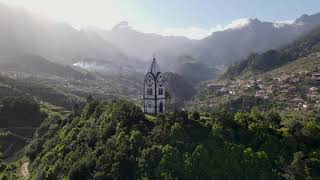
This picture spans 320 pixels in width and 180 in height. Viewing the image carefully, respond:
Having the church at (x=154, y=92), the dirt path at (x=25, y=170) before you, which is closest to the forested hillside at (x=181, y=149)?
the dirt path at (x=25, y=170)

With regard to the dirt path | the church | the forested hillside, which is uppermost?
the church

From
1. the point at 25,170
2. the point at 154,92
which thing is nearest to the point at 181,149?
the point at 154,92

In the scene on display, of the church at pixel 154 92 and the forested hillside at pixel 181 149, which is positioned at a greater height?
the church at pixel 154 92

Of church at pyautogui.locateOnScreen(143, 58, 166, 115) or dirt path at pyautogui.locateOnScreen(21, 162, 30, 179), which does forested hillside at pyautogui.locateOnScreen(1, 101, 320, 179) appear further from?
church at pyautogui.locateOnScreen(143, 58, 166, 115)

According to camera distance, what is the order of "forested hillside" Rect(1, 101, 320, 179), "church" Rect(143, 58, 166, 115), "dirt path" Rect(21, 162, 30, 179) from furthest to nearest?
"dirt path" Rect(21, 162, 30, 179) < "church" Rect(143, 58, 166, 115) < "forested hillside" Rect(1, 101, 320, 179)

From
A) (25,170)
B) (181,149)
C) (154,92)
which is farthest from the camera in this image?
(25,170)

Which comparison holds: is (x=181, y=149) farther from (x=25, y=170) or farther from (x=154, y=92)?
(x=25, y=170)

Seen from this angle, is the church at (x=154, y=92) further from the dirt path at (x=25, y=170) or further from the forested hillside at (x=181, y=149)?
the dirt path at (x=25, y=170)

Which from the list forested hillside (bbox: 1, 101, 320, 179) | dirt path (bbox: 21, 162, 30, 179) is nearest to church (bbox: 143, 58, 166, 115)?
forested hillside (bbox: 1, 101, 320, 179)
